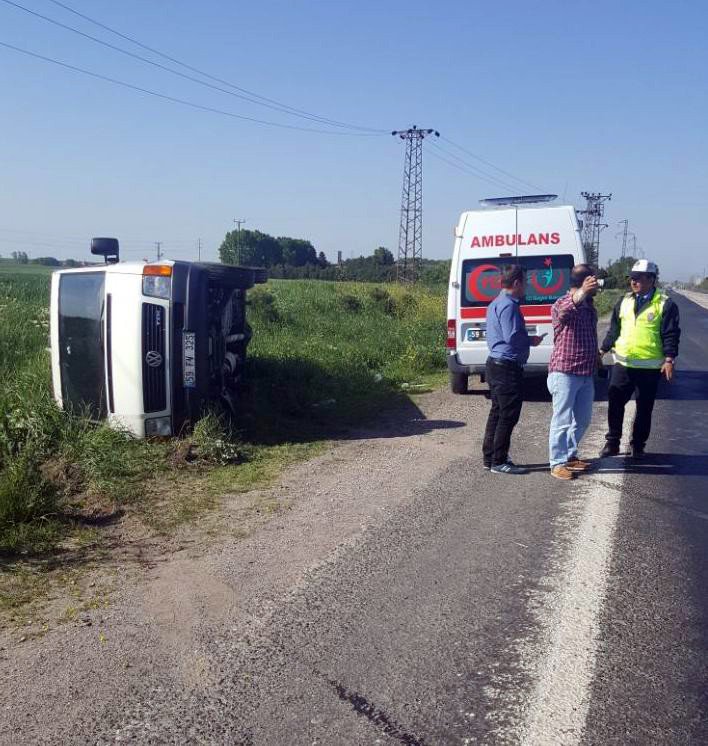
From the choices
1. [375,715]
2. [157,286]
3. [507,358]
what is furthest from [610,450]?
[375,715]

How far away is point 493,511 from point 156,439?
340cm

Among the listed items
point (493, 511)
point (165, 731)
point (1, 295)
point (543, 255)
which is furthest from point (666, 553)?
point (1, 295)

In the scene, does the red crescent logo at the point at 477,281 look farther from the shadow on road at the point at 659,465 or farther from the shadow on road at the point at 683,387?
the shadow on road at the point at 659,465

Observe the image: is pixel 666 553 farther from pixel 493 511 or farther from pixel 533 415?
pixel 533 415

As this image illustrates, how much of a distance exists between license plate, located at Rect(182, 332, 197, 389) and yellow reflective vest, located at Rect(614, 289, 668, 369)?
13.2 feet

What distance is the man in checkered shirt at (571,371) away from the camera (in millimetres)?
6219

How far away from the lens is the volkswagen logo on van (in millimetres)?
6977

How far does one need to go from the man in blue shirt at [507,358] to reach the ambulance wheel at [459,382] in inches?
172

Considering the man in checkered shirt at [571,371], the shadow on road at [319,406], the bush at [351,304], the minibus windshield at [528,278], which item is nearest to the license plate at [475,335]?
the minibus windshield at [528,278]

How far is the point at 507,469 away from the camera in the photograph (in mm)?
6414

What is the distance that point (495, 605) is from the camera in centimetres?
382

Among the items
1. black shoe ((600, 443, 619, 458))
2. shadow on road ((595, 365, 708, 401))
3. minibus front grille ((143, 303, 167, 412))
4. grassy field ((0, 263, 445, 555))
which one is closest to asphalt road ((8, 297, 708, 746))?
black shoe ((600, 443, 619, 458))

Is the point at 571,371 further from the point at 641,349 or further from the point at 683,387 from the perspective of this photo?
the point at 683,387

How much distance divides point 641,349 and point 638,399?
0.47m
